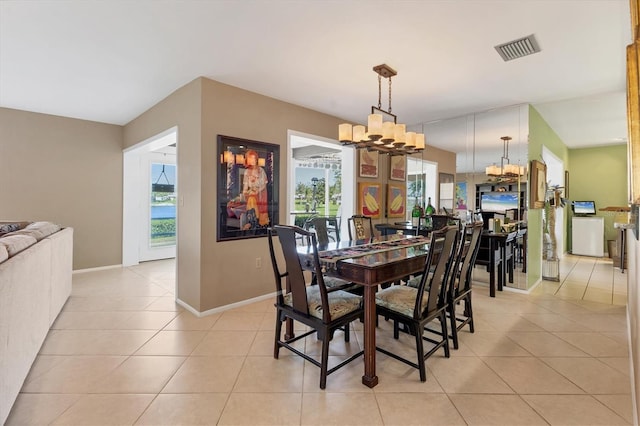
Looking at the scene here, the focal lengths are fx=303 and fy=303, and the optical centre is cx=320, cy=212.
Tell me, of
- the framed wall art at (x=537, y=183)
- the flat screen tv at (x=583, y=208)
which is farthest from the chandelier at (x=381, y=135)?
the flat screen tv at (x=583, y=208)

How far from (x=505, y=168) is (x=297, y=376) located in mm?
3863

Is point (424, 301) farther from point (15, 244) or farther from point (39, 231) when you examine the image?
point (39, 231)

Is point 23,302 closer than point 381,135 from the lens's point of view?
Yes

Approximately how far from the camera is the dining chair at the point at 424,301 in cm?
204

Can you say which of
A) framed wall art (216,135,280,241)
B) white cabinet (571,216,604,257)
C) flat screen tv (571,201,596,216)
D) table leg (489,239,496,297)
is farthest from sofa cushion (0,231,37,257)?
flat screen tv (571,201,596,216)

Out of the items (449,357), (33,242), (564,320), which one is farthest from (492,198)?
Result: (33,242)

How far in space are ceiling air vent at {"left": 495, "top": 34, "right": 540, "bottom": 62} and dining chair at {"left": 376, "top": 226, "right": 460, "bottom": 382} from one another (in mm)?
1732

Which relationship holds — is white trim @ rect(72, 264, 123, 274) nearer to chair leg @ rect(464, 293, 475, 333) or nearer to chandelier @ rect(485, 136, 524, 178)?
chair leg @ rect(464, 293, 475, 333)

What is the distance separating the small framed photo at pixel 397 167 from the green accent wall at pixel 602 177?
15.7 ft

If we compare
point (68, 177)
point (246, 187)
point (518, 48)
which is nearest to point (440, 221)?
point (518, 48)

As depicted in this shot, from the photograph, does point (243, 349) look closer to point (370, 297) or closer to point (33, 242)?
point (370, 297)

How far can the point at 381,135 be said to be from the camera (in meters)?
2.87

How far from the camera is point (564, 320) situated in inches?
123

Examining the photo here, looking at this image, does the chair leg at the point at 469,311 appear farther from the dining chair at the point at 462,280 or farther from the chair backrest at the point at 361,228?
the chair backrest at the point at 361,228
